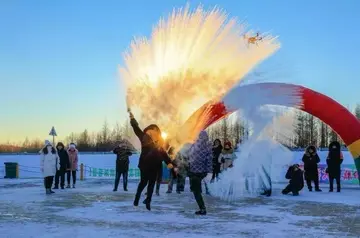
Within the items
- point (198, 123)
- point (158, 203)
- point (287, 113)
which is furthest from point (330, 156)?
point (158, 203)

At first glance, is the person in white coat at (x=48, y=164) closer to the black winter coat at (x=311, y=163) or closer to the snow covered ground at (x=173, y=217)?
the snow covered ground at (x=173, y=217)

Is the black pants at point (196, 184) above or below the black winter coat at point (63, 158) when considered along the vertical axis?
below

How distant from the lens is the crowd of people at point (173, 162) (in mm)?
9812

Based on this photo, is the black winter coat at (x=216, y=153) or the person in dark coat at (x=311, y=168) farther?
the person in dark coat at (x=311, y=168)

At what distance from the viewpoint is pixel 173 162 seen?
1220 centimetres

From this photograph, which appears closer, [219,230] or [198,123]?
[219,230]

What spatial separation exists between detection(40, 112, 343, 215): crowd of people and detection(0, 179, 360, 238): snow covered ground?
1.95ft

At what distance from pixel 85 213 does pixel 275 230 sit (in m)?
3.90

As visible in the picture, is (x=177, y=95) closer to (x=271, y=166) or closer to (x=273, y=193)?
(x=271, y=166)

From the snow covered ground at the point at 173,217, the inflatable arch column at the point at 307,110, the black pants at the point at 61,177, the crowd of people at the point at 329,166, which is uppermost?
the inflatable arch column at the point at 307,110

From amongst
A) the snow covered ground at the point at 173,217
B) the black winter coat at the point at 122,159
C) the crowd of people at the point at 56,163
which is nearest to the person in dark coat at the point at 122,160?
the black winter coat at the point at 122,159

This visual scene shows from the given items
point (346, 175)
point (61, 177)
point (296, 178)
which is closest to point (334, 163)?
point (296, 178)

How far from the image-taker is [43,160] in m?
14.0

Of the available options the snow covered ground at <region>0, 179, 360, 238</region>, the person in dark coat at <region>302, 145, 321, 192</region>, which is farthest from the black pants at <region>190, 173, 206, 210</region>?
the person in dark coat at <region>302, 145, 321, 192</region>
